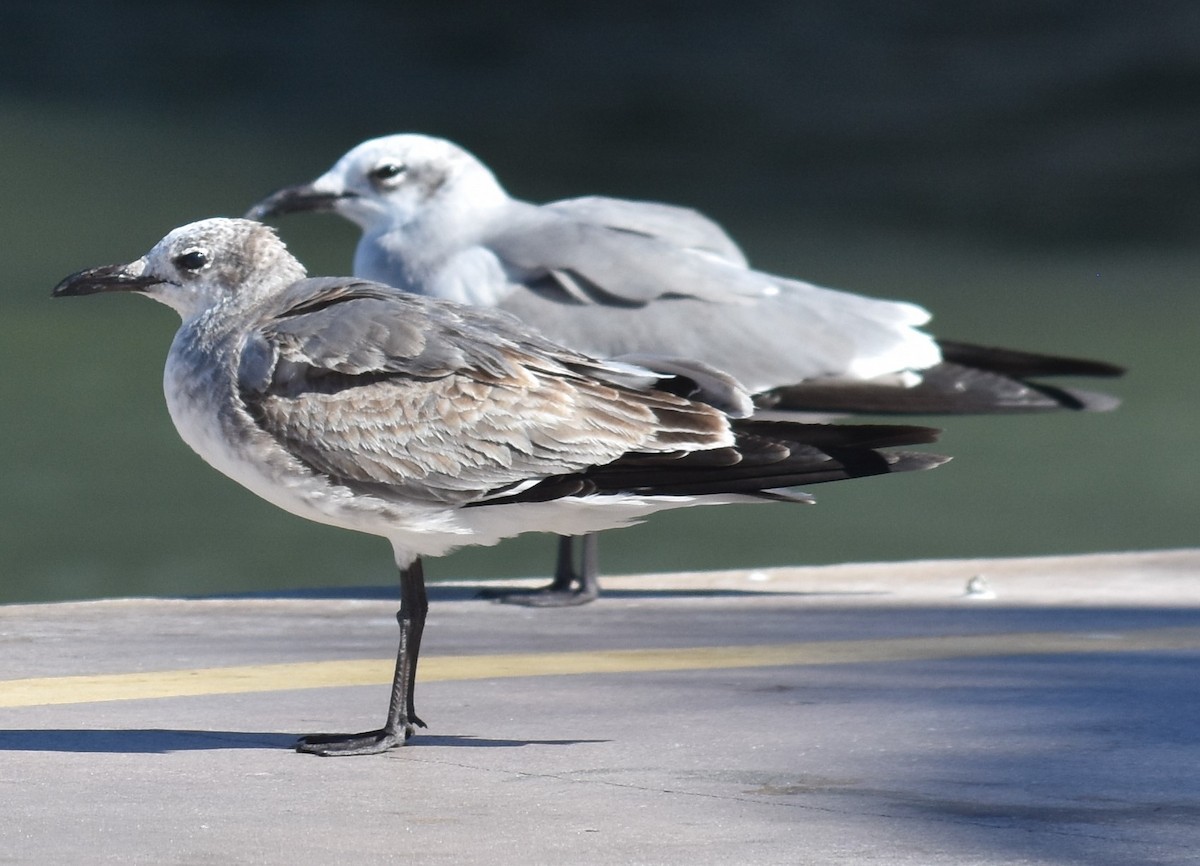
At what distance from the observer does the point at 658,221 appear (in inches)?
376

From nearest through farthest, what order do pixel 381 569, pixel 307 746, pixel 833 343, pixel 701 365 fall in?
pixel 307 746 → pixel 701 365 → pixel 833 343 → pixel 381 569

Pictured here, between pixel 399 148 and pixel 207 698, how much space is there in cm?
426

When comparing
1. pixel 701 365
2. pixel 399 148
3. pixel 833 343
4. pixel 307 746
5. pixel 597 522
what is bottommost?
pixel 307 746

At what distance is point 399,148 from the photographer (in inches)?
397

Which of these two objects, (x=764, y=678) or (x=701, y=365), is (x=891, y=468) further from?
(x=764, y=678)

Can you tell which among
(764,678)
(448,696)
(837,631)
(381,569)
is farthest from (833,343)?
(381,569)

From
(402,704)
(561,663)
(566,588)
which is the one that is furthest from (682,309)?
(402,704)

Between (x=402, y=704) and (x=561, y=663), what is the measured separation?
5.31 ft

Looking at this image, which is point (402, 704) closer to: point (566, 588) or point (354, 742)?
point (354, 742)

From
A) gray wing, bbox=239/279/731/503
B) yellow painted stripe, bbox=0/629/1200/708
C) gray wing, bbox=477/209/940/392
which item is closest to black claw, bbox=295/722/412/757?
gray wing, bbox=239/279/731/503

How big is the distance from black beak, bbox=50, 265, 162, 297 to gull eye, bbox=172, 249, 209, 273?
0.27 ft

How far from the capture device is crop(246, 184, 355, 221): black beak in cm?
1011

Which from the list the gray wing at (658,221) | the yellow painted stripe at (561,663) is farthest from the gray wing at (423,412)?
the gray wing at (658,221)

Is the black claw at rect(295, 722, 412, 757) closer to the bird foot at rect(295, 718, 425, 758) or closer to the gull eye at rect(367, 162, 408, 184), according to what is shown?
the bird foot at rect(295, 718, 425, 758)
